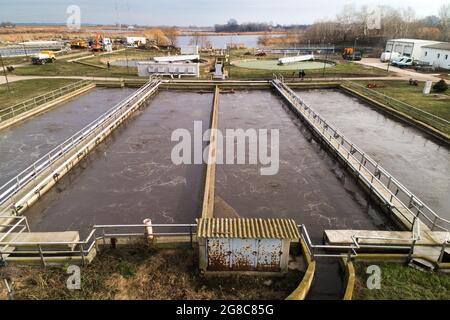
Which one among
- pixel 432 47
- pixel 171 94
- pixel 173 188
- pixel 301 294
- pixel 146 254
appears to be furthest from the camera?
pixel 432 47

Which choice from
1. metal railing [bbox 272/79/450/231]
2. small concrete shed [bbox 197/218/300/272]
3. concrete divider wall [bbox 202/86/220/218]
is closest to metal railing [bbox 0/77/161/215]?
concrete divider wall [bbox 202/86/220/218]

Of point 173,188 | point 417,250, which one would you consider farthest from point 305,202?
point 173,188

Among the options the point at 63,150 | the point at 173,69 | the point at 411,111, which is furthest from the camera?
the point at 173,69

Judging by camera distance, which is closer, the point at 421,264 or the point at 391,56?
the point at 421,264

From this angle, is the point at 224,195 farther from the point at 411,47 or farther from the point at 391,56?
the point at 411,47

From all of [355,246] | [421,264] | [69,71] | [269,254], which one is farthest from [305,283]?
[69,71]

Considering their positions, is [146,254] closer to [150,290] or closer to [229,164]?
[150,290]
